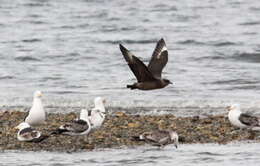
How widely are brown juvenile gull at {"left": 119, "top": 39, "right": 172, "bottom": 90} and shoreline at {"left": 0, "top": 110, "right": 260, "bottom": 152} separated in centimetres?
66

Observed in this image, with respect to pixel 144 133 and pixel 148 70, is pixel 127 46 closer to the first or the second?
pixel 148 70

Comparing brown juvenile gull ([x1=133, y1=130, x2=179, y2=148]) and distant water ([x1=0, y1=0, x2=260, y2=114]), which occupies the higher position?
distant water ([x1=0, y1=0, x2=260, y2=114])

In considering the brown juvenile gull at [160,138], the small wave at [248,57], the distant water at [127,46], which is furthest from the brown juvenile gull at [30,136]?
the small wave at [248,57]

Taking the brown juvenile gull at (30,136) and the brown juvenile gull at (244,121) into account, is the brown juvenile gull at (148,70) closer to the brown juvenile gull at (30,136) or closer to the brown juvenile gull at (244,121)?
the brown juvenile gull at (244,121)

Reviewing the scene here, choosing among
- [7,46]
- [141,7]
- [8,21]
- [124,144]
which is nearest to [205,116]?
[124,144]

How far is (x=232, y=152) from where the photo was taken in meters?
12.9

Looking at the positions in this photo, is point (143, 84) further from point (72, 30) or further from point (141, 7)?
point (141, 7)

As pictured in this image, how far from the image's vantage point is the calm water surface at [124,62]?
1292cm

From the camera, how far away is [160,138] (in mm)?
13039

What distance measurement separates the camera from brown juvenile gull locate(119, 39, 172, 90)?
1440 centimetres

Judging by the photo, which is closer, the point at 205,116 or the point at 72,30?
the point at 205,116

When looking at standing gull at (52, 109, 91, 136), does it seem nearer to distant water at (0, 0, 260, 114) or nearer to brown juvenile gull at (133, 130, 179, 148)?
brown juvenile gull at (133, 130, 179, 148)

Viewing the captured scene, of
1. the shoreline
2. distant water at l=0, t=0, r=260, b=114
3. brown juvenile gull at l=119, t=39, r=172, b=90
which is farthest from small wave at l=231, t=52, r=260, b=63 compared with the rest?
brown juvenile gull at l=119, t=39, r=172, b=90

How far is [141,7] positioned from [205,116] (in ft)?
83.6
